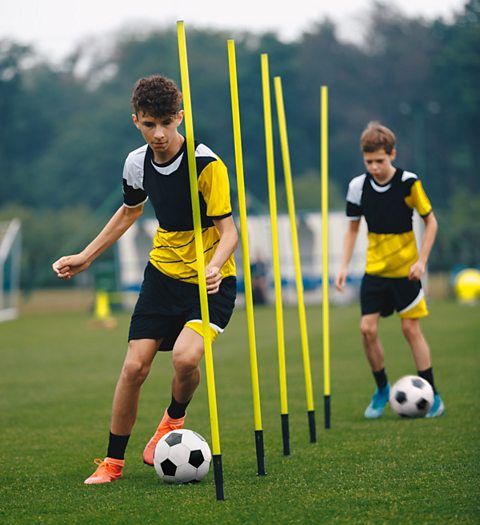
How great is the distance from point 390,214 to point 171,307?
3.12 metres

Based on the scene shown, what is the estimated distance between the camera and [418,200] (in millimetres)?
8789

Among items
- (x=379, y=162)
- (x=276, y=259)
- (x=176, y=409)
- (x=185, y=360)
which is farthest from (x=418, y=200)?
(x=185, y=360)

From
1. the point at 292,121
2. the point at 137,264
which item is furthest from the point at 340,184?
the point at 137,264

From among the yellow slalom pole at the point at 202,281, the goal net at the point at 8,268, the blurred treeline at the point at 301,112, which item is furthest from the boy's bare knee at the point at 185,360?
the blurred treeline at the point at 301,112

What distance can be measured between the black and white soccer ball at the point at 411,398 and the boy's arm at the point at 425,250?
0.82 meters

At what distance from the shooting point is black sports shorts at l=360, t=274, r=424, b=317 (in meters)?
8.96

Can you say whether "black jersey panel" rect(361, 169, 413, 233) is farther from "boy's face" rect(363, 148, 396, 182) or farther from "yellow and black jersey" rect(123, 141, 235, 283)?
"yellow and black jersey" rect(123, 141, 235, 283)

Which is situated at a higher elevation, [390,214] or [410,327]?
[390,214]

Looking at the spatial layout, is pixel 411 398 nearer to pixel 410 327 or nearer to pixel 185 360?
pixel 410 327

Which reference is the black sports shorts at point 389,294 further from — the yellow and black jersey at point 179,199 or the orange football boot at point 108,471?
the orange football boot at point 108,471

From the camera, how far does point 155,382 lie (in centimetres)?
1279

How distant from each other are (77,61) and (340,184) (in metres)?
26.0

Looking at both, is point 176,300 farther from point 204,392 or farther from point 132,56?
point 132,56

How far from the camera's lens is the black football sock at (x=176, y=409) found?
6668mm
